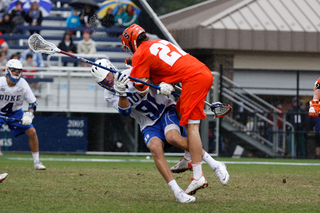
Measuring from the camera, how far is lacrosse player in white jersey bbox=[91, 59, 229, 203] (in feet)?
18.0

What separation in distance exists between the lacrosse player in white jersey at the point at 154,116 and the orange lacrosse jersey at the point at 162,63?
24 centimetres

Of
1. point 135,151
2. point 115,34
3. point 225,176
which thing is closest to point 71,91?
point 135,151

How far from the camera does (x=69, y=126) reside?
1326 cm

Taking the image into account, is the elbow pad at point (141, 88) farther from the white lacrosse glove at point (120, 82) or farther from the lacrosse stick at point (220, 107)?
the lacrosse stick at point (220, 107)

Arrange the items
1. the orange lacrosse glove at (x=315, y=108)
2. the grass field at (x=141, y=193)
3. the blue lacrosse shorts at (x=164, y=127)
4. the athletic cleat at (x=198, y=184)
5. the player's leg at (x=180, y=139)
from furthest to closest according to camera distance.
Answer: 1. the orange lacrosse glove at (x=315, y=108)
2. the blue lacrosse shorts at (x=164, y=127)
3. the player's leg at (x=180, y=139)
4. the athletic cleat at (x=198, y=184)
5. the grass field at (x=141, y=193)

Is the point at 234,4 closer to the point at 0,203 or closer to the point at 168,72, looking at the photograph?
the point at 168,72

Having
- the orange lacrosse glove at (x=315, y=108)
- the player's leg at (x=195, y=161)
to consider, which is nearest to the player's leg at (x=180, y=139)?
the player's leg at (x=195, y=161)

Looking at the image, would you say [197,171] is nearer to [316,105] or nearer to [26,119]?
[316,105]

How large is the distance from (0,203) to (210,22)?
43.0 ft

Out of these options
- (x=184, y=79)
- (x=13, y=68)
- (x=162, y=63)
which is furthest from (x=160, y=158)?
(x=13, y=68)

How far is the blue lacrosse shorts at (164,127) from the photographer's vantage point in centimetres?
577

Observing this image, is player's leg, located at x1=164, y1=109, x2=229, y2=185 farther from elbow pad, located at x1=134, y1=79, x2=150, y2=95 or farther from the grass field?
elbow pad, located at x1=134, y1=79, x2=150, y2=95

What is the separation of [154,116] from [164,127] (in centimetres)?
20

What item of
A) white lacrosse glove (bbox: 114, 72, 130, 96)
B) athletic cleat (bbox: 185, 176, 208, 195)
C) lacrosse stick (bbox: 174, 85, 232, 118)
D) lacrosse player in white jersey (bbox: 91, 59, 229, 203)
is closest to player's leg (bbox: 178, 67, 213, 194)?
athletic cleat (bbox: 185, 176, 208, 195)
